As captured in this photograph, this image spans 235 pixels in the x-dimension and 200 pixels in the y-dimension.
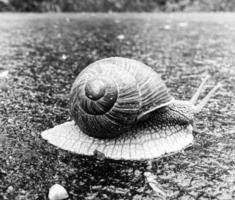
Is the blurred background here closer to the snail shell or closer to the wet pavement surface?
the wet pavement surface

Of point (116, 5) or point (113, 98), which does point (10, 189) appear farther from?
point (116, 5)

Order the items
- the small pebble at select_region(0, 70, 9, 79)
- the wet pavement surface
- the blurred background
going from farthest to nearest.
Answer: the blurred background < the small pebble at select_region(0, 70, 9, 79) < the wet pavement surface

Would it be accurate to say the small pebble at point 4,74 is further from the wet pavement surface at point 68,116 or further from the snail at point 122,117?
the snail at point 122,117

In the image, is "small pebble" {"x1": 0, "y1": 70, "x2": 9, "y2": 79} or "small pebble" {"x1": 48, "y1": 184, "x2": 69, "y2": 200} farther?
"small pebble" {"x1": 0, "y1": 70, "x2": 9, "y2": 79}

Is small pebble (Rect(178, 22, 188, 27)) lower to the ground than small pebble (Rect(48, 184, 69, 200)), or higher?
higher

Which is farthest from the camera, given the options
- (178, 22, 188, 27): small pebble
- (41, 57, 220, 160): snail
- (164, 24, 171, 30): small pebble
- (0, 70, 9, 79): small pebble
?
(178, 22, 188, 27): small pebble

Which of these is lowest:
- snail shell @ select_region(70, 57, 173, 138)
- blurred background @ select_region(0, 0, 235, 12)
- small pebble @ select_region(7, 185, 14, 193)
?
small pebble @ select_region(7, 185, 14, 193)

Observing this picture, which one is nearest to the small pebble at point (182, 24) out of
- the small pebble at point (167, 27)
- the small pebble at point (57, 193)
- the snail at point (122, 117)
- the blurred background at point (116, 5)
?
the small pebble at point (167, 27)

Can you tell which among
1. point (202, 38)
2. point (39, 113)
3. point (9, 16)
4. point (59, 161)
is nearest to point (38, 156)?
point (59, 161)

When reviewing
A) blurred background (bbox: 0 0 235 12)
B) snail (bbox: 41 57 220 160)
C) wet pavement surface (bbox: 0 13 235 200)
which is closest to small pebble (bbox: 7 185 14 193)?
wet pavement surface (bbox: 0 13 235 200)
